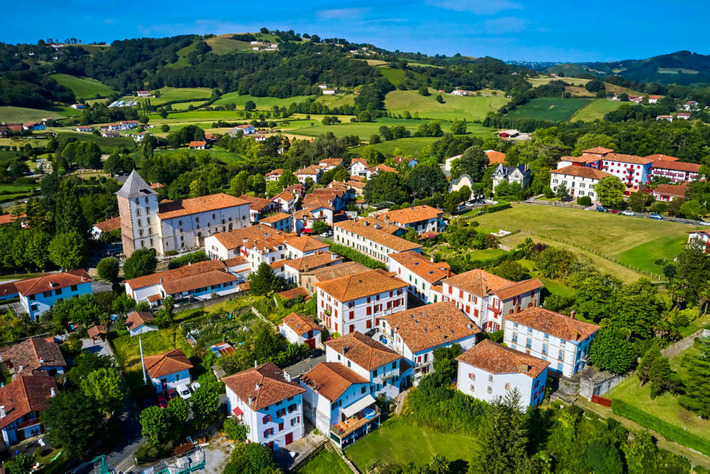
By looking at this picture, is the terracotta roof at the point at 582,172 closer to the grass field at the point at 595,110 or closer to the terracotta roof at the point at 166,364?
the grass field at the point at 595,110

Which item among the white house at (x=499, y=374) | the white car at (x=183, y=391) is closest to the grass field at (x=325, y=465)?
the white house at (x=499, y=374)

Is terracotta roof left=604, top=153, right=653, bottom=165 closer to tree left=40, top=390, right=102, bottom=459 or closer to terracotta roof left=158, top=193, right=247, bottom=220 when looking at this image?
terracotta roof left=158, top=193, right=247, bottom=220

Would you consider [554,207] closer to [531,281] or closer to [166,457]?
[531,281]

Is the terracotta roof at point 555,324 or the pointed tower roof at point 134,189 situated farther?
the pointed tower roof at point 134,189

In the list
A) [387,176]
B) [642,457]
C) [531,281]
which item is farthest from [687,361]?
[387,176]

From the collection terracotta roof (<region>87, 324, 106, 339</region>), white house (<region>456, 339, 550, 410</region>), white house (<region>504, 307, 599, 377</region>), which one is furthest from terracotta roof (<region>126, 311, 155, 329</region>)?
white house (<region>504, 307, 599, 377</region>)

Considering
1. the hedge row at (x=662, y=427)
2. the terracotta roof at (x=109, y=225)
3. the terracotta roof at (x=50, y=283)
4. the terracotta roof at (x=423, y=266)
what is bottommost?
the hedge row at (x=662, y=427)
